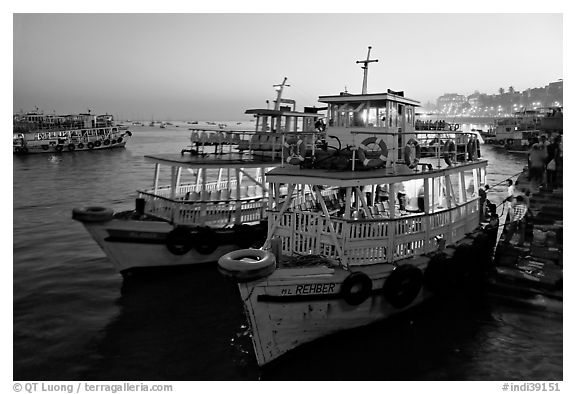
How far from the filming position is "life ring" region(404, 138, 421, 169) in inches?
409

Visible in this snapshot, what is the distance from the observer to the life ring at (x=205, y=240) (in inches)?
510

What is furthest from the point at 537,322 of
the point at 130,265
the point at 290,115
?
the point at 290,115

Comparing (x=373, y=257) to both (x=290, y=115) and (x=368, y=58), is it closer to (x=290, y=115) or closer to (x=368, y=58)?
(x=368, y=58)

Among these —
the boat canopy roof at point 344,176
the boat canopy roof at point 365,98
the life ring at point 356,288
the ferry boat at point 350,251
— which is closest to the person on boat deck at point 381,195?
the ferry boat at point 350,251

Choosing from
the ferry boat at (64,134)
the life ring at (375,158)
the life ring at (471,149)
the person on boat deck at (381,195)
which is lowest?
the person on boat deck at (381,195)

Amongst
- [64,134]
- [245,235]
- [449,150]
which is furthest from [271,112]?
[64,134]

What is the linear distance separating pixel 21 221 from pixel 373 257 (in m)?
18.5

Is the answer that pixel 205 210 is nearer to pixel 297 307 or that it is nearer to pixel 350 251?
pixel 350 251

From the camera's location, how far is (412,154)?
11242 mm

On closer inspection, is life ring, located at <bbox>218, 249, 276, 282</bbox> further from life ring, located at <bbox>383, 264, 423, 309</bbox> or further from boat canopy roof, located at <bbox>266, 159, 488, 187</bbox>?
life ring, located at <bbox>383, 264, 423, 309</bbox>

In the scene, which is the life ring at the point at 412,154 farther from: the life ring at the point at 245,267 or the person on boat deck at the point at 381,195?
the life ring at the point at 245,267

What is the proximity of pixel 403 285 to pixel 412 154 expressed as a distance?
3803 mm

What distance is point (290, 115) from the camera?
60.3 feet

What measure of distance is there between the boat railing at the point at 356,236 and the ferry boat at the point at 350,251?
0.02 meters
